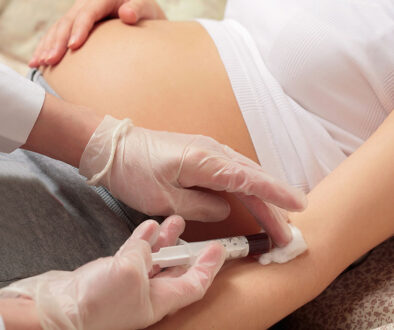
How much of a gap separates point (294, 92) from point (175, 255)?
43 centimetres

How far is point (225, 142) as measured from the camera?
0.91 meters

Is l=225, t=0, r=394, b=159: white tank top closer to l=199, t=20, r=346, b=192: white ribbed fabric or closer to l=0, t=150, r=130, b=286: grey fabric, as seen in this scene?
l=199, t=20, r=346, b=192: white ribbed fabric

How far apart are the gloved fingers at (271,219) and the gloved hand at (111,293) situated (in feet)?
0.49

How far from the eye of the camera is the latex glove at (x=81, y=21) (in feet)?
3.52

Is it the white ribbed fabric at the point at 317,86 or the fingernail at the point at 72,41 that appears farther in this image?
the fingernail at the point at 72,41

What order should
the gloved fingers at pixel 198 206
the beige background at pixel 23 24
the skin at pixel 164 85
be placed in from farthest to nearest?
the beige background at pixel 23 24, the skin at pixel 164 85, the gloved fingers at pixel 198 206

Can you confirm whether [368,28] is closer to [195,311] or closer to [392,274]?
[392,274]

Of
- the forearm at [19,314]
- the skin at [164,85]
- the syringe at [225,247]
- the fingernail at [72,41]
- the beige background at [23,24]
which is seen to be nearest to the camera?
the forearm at [19,314]

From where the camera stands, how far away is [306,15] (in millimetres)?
957

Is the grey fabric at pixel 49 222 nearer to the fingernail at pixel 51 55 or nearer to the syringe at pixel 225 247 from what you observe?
the syringe at pixel 225 247

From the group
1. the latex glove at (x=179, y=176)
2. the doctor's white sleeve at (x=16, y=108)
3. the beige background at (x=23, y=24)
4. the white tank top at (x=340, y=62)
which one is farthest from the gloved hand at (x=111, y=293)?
the beige background at (x=23, y=24)

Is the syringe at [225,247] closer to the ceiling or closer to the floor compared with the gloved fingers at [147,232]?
closer to the floor

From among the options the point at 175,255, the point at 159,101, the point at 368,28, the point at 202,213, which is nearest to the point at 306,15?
the point at 368,28

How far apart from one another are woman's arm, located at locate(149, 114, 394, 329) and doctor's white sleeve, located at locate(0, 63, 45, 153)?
0.40m
